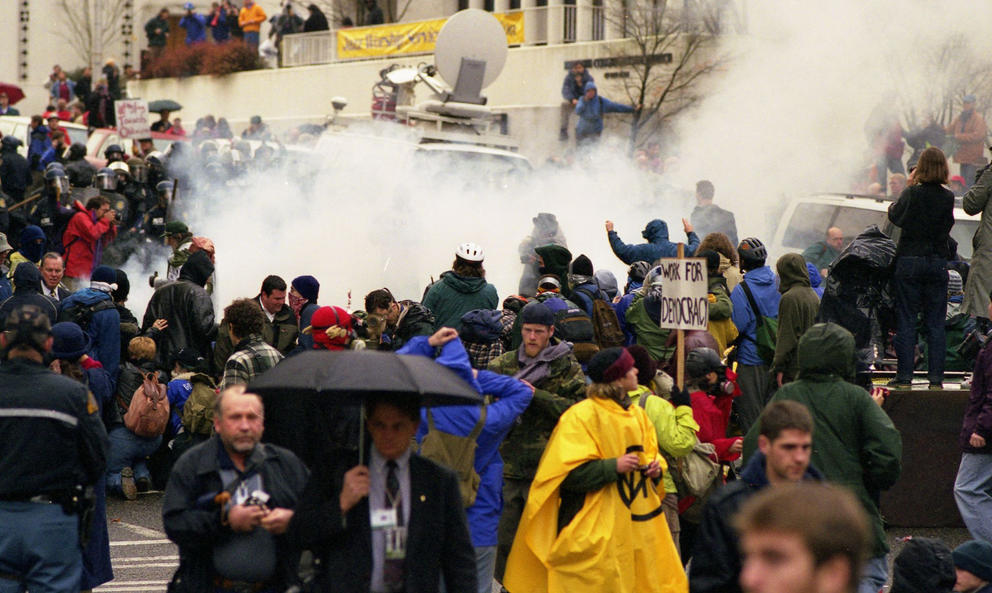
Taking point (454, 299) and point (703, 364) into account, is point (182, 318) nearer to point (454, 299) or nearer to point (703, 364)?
point (454, 299)

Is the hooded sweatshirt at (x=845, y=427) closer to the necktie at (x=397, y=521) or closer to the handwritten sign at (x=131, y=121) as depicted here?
the necktie at (x=397, y=521)

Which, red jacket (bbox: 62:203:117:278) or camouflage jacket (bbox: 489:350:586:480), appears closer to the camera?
camouflage jacket (bbox: 489:350:586:480)

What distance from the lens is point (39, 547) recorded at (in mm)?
5867

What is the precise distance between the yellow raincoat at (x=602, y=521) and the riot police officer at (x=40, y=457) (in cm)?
194

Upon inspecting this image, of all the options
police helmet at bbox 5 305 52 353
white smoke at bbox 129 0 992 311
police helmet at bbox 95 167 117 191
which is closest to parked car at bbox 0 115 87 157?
police helmet at bbox 95 167 117 191

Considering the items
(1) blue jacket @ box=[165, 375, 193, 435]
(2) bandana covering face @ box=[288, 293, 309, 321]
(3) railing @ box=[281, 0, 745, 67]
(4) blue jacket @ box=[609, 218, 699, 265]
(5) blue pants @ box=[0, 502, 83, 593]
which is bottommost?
(1) blue jacket @ box=[165, 375, 193, 435]

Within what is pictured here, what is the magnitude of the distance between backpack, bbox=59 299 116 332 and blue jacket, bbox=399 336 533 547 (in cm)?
484

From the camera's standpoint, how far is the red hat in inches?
329

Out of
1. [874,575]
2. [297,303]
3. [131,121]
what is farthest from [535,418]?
[131,121]

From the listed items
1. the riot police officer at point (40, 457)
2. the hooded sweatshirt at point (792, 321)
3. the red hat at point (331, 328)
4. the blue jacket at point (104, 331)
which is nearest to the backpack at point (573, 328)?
the red hat at point (331, 328)

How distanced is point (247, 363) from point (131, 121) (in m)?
13.9

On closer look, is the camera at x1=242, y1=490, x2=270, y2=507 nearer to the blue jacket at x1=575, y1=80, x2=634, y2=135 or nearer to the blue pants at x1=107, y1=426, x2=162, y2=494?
the blue pants at x1=107, y1=426, x2=162, y2=494

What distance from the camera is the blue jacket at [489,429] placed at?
679 cm

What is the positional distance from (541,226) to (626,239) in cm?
313
